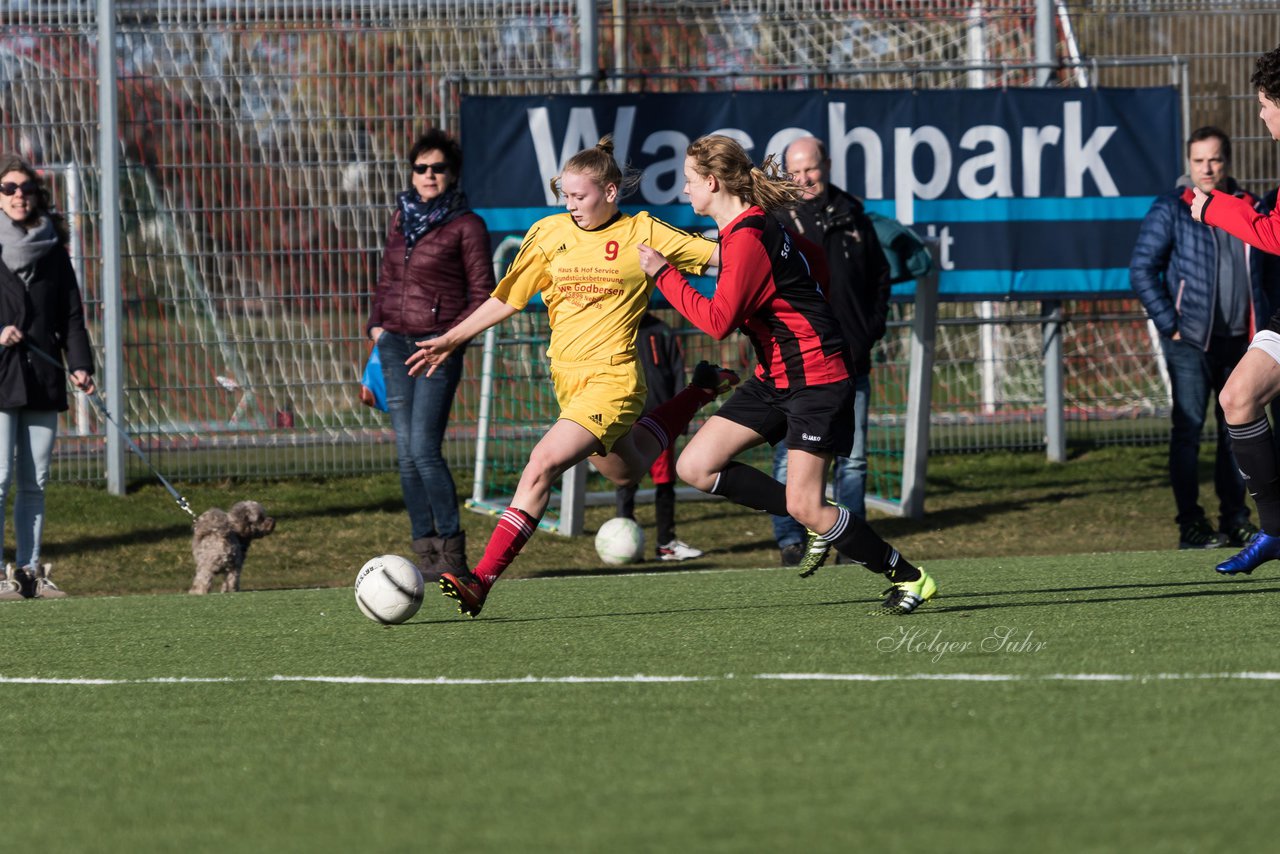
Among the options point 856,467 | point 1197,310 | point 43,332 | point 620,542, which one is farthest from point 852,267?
point 43,332

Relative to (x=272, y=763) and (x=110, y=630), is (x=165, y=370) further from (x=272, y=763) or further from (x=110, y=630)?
(x=272, y=763)

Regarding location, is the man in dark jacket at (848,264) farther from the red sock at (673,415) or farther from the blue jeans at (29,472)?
the blue jeans at (29,472)

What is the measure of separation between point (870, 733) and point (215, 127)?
31.0 feet

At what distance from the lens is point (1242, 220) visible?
6867 millimetres

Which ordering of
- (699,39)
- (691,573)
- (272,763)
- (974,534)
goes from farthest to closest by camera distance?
(699,39) < (974,534) < (691,573) < (272,763)

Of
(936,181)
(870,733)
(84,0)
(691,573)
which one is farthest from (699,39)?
(870,733)

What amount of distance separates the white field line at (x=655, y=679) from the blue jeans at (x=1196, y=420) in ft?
16.1

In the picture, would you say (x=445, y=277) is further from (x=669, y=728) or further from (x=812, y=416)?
(x=669, y=728)

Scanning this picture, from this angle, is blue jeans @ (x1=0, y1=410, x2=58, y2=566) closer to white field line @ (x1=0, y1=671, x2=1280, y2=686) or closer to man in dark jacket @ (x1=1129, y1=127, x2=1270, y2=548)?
white field line @ (x1=0, y1=671, x2=1280, y2=686)

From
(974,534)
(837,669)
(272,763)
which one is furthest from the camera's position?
(974,534)

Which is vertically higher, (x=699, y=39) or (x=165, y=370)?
(x=699, y=39)

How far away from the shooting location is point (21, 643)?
22.9ft

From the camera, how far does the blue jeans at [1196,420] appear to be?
969 cm

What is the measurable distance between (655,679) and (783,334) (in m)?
1.77
